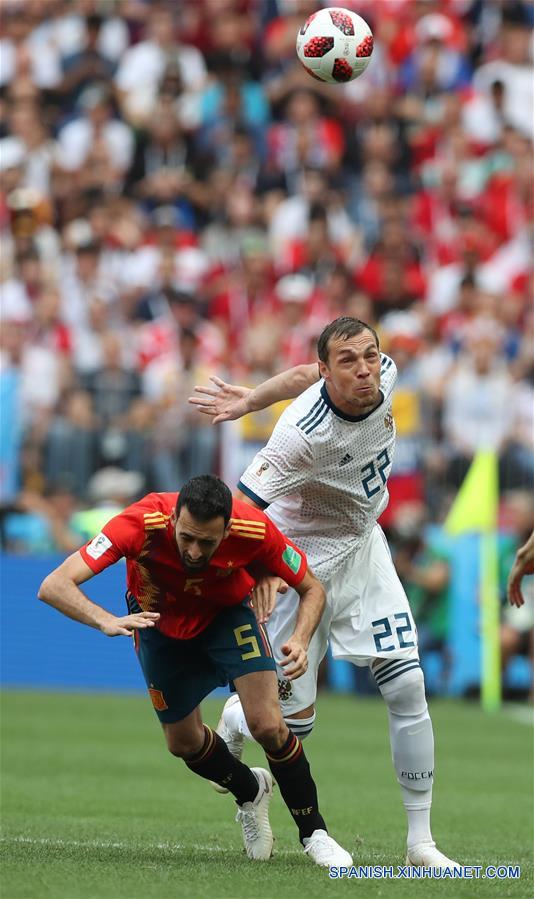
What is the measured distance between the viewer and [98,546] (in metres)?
7.04

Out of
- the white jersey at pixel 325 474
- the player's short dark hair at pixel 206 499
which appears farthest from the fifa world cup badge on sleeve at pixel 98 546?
the white jersey at pixel 325 474

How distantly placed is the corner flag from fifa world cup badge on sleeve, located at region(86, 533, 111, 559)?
32.6 ft

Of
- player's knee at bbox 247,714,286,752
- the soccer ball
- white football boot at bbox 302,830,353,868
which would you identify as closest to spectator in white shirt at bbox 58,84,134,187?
the soccer ball

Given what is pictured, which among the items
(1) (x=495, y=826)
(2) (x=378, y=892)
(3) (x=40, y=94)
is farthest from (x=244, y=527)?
(3) (x=40, y=94)

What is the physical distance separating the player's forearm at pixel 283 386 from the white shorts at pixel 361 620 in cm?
82

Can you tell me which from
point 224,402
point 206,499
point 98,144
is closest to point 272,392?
point 224,402

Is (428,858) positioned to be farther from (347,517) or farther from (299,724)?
(347,517)

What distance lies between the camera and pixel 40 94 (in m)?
20.8

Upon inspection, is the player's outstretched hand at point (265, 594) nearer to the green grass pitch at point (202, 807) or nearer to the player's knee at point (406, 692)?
the player's knee at point (406, 692)

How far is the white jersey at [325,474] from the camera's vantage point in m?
7.77

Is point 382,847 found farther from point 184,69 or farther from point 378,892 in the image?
point 184,69

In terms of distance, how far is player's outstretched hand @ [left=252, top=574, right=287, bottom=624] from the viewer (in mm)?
7527

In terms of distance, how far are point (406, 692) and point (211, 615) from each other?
3.28 ft

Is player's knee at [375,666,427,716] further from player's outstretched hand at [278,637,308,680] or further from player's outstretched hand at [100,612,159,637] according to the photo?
player's outstretched hand at [100,612,159,637]
